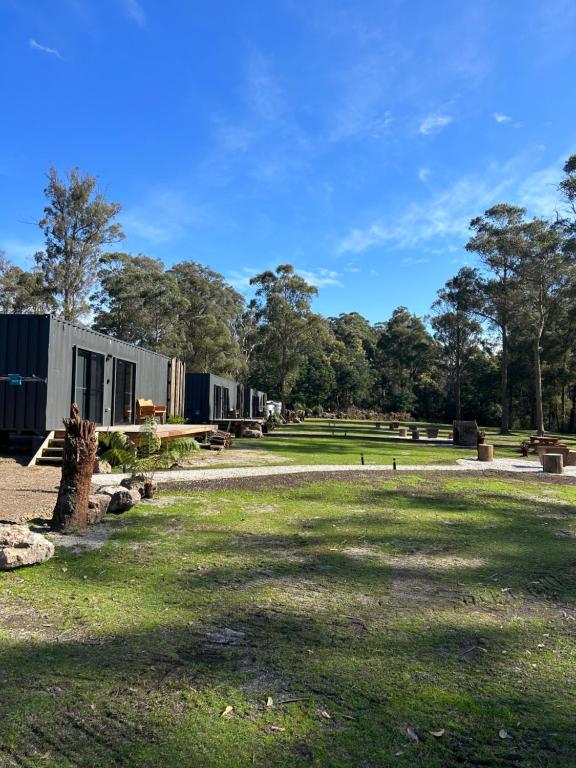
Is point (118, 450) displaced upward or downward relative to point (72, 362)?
downward

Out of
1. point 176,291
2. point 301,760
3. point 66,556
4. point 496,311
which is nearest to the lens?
point 301,760

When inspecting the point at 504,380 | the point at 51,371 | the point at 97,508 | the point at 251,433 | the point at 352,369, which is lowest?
the point at 97,508

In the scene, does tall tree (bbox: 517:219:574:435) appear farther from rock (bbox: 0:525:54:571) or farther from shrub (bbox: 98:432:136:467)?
rock (bbox: 0:525:54:571)

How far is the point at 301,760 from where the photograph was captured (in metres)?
2.03

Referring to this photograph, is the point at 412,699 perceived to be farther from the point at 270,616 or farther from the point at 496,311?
the point at 496,311

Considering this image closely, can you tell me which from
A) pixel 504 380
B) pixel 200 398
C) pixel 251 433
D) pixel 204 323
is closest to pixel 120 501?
pixel 251 433

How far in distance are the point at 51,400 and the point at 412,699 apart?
974 cm

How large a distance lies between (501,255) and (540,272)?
2.54 metres

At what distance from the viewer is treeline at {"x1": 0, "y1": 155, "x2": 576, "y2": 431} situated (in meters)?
29.2

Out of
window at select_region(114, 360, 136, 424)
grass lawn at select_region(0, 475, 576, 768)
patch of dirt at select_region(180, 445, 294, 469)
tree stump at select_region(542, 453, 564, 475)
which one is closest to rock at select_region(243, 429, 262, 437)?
patch of dirt at select_region(180, 445, 294, 469)

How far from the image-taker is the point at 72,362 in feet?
37.6

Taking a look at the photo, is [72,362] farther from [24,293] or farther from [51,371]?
[24,293]

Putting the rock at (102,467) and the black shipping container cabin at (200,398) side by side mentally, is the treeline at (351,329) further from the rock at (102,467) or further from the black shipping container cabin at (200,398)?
the rock at (102,467)

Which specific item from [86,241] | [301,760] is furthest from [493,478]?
[86,241]
